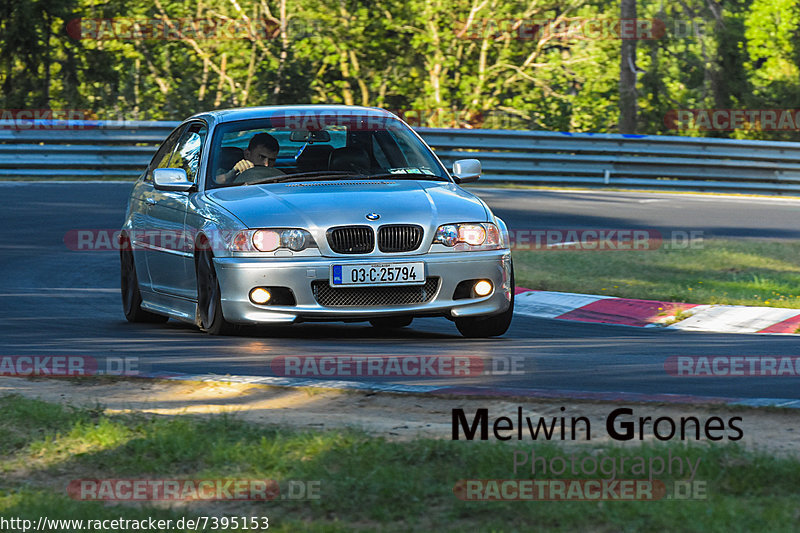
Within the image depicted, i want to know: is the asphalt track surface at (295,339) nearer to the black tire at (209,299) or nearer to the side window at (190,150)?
the black tire at (209,299)

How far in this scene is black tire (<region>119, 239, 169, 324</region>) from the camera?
33.0ft

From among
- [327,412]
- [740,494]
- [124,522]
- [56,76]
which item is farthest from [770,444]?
[56,76]

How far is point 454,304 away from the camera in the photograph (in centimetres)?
823

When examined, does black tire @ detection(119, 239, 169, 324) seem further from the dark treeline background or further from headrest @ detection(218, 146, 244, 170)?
the dark treeline background

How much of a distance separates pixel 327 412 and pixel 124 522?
1742mm

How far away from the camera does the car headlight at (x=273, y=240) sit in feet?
26.3

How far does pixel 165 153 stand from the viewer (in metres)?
10.4

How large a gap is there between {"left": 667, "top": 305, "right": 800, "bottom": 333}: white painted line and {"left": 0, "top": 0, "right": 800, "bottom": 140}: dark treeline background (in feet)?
53.6

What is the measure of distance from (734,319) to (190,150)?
14.9 ft
